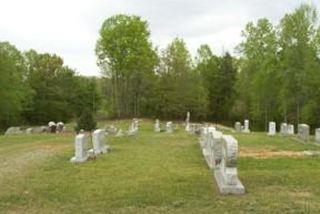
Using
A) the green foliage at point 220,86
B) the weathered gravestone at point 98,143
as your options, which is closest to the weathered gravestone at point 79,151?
the weathered gravestone at point 98,143

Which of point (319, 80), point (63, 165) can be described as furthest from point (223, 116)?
point (63, 165)

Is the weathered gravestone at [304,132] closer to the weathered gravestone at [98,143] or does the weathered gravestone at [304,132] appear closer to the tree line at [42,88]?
the weathered gravestone at [98,143]

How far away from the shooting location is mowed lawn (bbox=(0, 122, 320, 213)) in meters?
9.52

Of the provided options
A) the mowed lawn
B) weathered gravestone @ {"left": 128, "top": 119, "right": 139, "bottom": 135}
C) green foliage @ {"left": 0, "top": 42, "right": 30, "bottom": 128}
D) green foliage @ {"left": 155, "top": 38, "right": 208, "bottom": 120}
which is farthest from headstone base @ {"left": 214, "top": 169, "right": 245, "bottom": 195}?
green foliage @ {"left": 155, "top": 38, "right": 208, "bottom": 120}

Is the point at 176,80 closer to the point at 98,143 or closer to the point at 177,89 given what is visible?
the point at 177,89

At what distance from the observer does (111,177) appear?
13.2 metres

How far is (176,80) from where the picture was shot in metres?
→ 68.0

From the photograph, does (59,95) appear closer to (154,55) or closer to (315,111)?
(154,55)

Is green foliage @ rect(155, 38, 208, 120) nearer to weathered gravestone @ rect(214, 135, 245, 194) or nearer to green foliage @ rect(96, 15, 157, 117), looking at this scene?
green foliage @ rect(96, 15, 157, 117)

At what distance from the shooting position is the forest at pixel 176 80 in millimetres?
52219

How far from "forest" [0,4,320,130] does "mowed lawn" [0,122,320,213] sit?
3543cm

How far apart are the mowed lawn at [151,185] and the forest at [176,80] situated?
35.4 m

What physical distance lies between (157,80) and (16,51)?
2025 centimetres

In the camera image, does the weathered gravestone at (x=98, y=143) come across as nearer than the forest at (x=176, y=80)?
Yes
